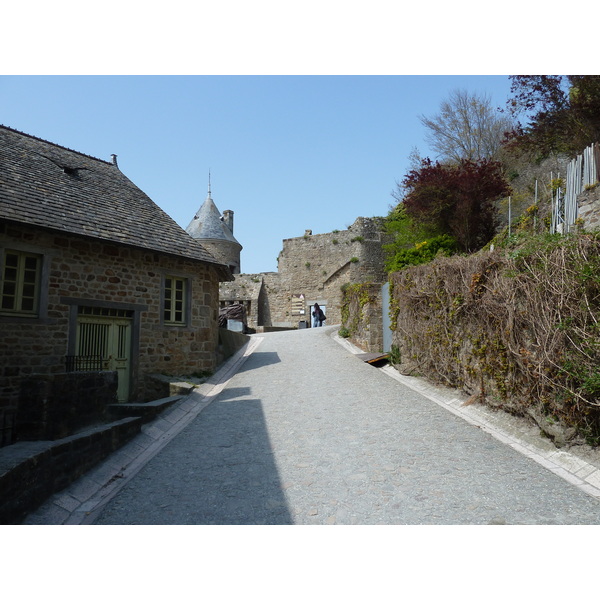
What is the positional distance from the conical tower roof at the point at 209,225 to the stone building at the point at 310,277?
4292 mm

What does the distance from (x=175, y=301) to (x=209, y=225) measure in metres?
23.3

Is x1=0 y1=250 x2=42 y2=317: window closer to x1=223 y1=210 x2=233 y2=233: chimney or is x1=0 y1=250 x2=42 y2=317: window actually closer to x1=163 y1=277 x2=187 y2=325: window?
x1=163 y1=277 x2=187 y2=325: window

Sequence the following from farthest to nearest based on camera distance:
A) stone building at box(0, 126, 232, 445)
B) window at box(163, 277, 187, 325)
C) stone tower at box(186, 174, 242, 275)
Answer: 1. stone tower at box(186, 174, 242, 275)
2. window at box(163, 277, 187, 325)
3. stone building at box(0, 126, 232, 445)

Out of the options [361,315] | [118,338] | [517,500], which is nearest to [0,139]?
[118,338]

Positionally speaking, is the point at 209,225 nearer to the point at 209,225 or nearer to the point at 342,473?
the point at 209,225

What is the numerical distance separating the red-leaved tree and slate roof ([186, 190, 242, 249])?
62.4ft

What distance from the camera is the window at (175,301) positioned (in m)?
11.4

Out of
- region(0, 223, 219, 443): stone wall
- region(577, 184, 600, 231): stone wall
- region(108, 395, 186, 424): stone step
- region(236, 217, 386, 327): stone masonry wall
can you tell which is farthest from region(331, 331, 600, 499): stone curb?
region(236, 217, 386, 327): stone masonry wall

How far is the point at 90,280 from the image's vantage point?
32.5 feet

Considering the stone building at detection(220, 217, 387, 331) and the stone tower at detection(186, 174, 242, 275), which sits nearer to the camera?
the stone building at detection(220, 217, 387, 331)

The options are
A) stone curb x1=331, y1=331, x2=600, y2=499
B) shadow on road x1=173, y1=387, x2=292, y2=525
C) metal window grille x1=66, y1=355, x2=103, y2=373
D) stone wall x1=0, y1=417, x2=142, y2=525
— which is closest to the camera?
stone wall x1=0, y1=417, x2=142, y2=525

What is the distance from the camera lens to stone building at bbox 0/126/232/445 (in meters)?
8.82

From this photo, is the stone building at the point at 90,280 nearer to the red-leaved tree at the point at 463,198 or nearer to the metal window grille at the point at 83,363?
the metal window grille at the point at 83,363

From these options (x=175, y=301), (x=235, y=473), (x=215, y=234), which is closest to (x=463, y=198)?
(x=175, y=301)
